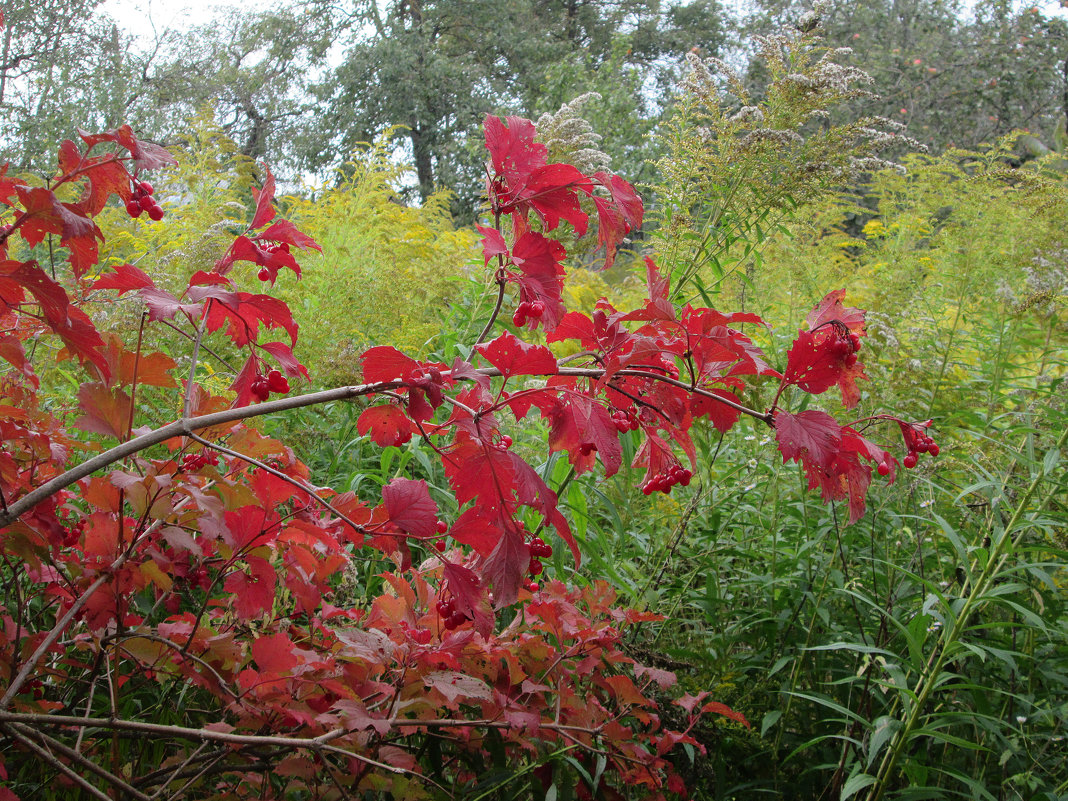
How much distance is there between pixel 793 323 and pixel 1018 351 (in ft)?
2.77

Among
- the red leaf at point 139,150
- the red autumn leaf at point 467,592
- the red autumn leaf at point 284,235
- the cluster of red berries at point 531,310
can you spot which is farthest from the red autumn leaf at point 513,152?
the red autumn leaf at point 467,592

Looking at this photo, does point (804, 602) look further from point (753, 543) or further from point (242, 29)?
point (242, 29)

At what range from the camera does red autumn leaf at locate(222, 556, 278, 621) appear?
1.02 m

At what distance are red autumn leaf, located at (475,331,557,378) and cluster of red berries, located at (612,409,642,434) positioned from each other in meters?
0.16

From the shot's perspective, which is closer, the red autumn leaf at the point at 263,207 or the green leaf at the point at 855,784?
the red autumn leaf at the point at 263,207

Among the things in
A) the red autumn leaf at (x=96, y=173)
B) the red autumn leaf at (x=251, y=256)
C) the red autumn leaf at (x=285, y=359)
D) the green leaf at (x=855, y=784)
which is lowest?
the green leaf at (x=855, y=784)

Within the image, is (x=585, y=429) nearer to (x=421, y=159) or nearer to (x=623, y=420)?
(x=623, y=420)

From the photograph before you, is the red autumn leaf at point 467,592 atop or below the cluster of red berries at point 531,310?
below

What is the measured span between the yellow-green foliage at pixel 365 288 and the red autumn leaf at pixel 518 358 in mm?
1127

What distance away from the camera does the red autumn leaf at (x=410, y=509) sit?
0.89 m

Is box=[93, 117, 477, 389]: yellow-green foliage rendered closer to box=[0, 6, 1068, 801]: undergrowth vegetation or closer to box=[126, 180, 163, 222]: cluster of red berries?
box=[0, 6, 1068, 801]: undergrowth vegetation

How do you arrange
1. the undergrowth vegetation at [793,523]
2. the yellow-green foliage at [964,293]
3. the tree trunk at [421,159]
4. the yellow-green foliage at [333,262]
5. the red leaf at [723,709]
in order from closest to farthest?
the red leaf at [723,709] < the undergrowth vegetation at [793,523] < the yellow-green foliage at [964,293] < the yellow-green foliage at [333,262] < the tree trunk at [421,159]

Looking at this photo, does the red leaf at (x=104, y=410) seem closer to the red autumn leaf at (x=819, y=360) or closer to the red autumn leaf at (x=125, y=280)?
the red autumn leaf at (x=125, y=280)

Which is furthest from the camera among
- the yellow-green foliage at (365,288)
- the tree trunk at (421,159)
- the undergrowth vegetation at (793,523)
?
the tree trunk at (421,159)
